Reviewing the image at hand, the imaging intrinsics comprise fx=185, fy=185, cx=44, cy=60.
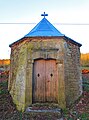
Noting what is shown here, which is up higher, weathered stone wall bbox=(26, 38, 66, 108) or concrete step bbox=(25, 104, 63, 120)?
weathered stone wall bbox=(26, 38, 66, 108)

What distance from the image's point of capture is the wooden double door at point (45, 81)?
10.7 metres

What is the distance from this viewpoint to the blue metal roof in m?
11.1

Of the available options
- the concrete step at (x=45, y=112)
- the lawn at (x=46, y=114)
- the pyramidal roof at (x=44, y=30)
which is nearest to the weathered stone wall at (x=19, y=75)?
the lawn at (x=46, y=114)

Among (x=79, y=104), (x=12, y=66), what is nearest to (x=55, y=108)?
(x=79, y=104)

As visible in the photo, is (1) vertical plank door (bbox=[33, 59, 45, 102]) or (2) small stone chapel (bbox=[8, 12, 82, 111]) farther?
(1) vertical plank door (bbox=[33, 59, 45, 102])

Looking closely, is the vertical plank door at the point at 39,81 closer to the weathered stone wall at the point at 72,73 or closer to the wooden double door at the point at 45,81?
the wooden double door at the point at 45,81

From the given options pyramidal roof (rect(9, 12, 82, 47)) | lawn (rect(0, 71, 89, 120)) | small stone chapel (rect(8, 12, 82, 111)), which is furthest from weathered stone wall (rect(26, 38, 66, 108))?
lawn (rect(0, 71, 89, 120))

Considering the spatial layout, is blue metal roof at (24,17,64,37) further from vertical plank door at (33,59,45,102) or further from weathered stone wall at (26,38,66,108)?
vertical plank door at (33,59,45,102)

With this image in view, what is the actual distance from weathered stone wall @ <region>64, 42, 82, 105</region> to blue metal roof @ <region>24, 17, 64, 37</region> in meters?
1.10

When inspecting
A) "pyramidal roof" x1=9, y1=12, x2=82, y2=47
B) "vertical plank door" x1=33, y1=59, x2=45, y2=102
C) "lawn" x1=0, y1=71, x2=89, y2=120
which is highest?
"pyramidal roof" x1=9, y1=12, x2=82, y2=47

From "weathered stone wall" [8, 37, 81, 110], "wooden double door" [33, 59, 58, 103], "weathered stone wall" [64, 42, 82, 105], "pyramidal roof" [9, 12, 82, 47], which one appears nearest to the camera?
"weathered stone wall" [8, 37, 81, 110]

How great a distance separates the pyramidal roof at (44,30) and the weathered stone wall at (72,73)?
3.59 feet

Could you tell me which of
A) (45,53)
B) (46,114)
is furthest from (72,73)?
(46,114)

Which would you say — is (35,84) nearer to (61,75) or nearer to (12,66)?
(61,75)
